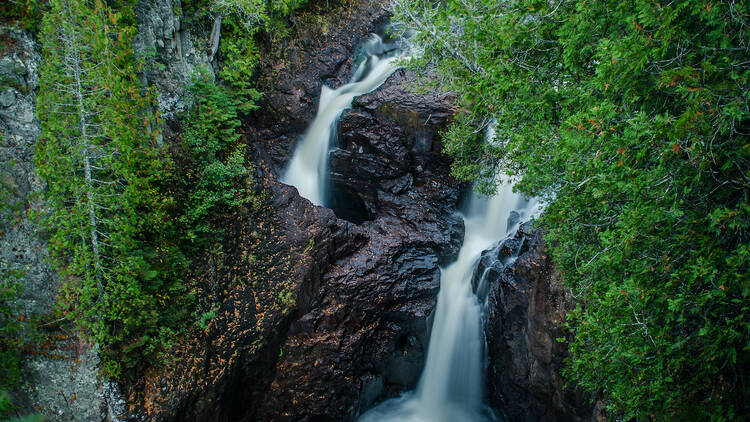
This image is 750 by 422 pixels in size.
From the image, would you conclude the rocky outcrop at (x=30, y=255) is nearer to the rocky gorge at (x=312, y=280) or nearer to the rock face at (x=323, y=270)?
the rocky gorge at (x=312, y=280)

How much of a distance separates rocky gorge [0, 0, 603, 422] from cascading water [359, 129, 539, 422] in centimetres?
34

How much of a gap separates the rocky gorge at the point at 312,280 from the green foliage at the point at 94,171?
38 centimetres

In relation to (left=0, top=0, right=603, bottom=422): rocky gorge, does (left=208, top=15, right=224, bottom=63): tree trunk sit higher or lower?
higher

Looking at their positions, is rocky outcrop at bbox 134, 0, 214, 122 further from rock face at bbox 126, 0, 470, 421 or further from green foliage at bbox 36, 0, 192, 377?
rock face at bbox 126, 0, 470, 421

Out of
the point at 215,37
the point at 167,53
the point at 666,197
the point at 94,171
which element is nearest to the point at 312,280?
the point at 94,171

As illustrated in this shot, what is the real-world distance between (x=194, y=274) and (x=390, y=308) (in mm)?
4912

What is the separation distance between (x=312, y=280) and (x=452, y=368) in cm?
453

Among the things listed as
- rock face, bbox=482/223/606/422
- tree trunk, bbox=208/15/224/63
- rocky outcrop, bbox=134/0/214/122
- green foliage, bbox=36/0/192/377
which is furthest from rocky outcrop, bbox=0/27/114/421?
rock face, bbox=482/223/606/422

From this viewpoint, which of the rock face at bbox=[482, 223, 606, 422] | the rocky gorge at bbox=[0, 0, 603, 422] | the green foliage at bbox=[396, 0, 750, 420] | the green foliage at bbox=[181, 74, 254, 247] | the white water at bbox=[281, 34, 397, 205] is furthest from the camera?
the white water at bbox=[281, 34, 397, 205]

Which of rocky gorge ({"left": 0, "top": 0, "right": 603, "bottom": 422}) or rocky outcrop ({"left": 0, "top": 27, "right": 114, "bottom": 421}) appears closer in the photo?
rocky outcrop ({"left": 0, "top": 27, "right": 114, "bottom": 421})

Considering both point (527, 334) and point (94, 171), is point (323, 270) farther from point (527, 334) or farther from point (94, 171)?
point (94, 171)

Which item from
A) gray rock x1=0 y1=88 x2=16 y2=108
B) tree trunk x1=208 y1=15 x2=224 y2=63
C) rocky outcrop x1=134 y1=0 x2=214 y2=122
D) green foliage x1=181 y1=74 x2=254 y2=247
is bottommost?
gray rock x1=0 y1=88 x2=16 y2=108

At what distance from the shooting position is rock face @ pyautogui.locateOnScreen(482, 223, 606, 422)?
22.8 feet

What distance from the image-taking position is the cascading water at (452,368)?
30.5 ft
